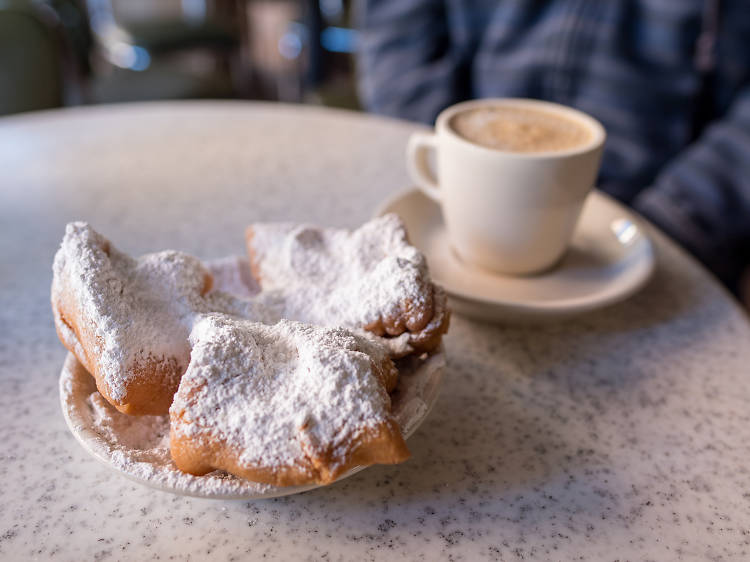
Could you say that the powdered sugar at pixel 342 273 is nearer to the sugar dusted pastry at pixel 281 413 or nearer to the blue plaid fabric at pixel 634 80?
the sugar dusted pastry at pixel 281 413

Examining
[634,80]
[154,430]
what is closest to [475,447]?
[154,430]

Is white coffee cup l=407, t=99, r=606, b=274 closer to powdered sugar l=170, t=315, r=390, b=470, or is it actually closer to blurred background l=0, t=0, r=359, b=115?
powdered sugar l=170, t=315, r=390, b=470

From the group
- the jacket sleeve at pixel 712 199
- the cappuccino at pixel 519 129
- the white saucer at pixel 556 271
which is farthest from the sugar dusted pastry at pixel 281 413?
the jacket sleeve at pixel 712 199

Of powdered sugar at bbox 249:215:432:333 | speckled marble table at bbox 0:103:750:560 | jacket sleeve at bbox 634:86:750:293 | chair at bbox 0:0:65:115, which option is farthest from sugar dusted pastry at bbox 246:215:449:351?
chair at bbox 0:0:65:115

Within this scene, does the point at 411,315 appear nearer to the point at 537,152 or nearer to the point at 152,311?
the point at 152,311

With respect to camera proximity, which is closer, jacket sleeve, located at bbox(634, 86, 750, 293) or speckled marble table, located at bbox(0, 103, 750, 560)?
speckled marble table, located at bbox(0, 103, 750, 560)

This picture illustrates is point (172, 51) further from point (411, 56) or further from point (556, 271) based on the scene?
point (556, 271)
